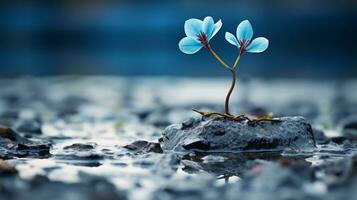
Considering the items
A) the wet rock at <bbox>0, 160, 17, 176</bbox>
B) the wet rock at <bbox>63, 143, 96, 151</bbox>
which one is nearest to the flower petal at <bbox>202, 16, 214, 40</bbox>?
the wet rock at <bbox>63, 143, 96, 151</bbox>

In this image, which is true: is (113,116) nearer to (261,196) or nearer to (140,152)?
(140,152)

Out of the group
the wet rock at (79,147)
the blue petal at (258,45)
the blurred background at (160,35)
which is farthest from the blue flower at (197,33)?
the blurred background at (160,35)

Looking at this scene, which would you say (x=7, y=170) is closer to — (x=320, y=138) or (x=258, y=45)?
(x=258, y=45)

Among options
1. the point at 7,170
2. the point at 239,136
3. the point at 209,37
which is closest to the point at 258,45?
the point at 209,37

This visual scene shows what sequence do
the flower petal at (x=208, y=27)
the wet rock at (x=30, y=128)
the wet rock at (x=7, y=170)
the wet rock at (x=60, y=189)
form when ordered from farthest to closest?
the wet rock at (x=30, y=128)
the flower petal at (x=208, y=27)
the wet rock at (x=7, y=170)
the wet rock at (x=60, y=189)

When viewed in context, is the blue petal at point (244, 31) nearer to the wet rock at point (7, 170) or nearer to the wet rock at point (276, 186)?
the wet rock at point (276, 186)

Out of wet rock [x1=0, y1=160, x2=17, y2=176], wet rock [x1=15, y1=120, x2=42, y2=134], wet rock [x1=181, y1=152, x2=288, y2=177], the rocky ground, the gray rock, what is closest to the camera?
the rocky ground

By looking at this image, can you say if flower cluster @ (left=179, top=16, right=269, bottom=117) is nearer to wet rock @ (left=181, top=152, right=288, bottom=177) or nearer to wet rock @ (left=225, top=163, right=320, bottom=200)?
wet rock @ (left=181, top=152, right=288, bottom=177)
